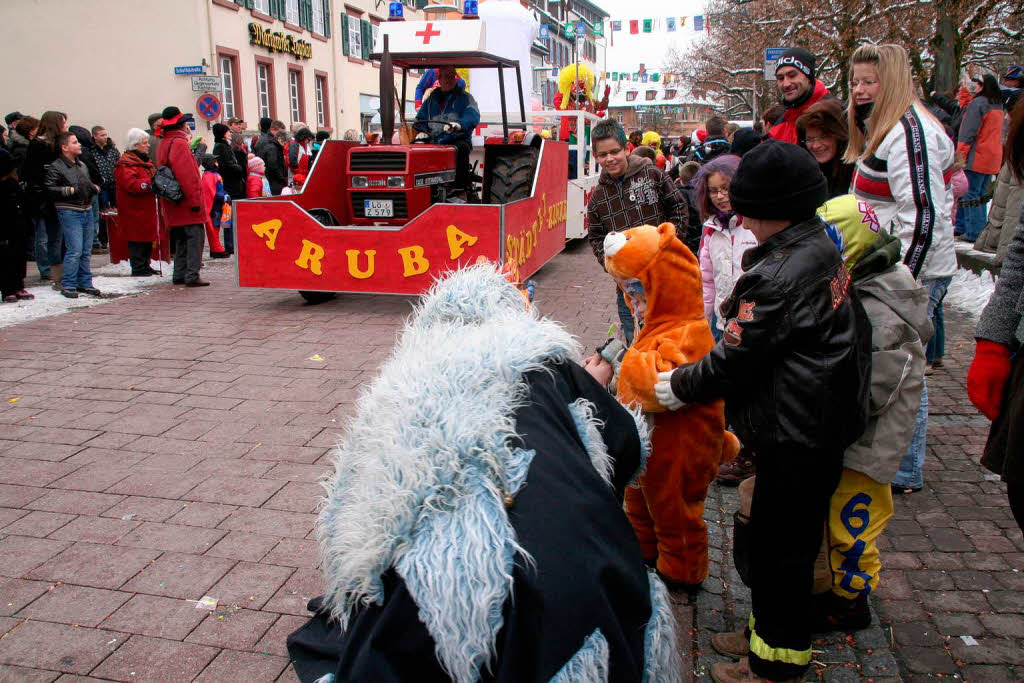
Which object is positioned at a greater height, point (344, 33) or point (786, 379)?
point (344, 33)

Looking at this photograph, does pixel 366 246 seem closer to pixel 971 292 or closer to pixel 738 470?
pixel 738 470

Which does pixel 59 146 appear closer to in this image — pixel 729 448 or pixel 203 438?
pixel 203 438

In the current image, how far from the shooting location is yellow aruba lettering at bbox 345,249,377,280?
298 inches

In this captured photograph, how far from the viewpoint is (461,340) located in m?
1.75

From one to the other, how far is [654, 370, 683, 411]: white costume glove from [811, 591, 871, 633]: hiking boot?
966 mm

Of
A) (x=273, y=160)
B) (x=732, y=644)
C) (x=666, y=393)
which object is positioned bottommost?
(x=732, y=644)

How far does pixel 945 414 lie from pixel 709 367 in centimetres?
355

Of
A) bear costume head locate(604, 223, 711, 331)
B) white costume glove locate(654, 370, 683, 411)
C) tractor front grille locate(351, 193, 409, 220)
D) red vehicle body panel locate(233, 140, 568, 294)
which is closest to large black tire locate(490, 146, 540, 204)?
red vehicle body panel locate(233, 140, 568, 294)

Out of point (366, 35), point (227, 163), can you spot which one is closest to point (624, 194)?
point (227, 163)

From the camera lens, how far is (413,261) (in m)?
7.52

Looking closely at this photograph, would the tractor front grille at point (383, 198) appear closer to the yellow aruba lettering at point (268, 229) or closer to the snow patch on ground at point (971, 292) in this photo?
the yellow aruba lettering at point (268, 229)

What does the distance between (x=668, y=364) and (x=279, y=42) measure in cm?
2331

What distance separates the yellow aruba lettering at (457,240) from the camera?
7.39 m

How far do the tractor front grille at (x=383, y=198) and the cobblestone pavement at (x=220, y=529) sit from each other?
223 centimetres
